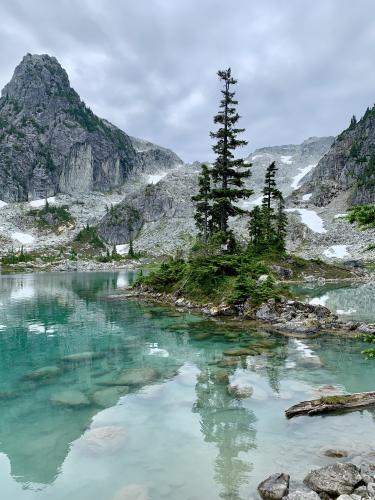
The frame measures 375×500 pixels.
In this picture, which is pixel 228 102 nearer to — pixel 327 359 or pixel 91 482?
pixel 327 359

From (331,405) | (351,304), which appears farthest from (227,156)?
(331,405)

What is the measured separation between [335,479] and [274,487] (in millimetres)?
1452

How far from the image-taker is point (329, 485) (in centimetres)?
899

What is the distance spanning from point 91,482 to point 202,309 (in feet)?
95.0

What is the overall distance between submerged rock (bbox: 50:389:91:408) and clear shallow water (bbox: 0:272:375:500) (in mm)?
52

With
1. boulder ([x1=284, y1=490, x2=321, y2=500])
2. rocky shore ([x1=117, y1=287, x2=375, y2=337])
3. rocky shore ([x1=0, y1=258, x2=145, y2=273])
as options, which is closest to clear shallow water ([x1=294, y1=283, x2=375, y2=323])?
rocky shore ([x1=117, y1=287, x2=375, y2=337])

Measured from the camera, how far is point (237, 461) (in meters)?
11.0

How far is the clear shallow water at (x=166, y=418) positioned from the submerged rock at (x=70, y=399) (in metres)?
0.05

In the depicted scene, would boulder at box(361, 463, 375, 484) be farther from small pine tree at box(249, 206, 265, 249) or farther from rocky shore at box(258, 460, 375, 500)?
small pine tree at box(249, 206, 265, 249)

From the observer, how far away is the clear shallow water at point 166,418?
10227 mm

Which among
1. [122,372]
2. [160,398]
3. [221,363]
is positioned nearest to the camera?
[160,398]

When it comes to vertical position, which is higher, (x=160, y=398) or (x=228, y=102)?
(x=228, y=102)

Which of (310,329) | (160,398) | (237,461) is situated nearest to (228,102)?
(310,329)

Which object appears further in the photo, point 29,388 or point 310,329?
point 310,329
